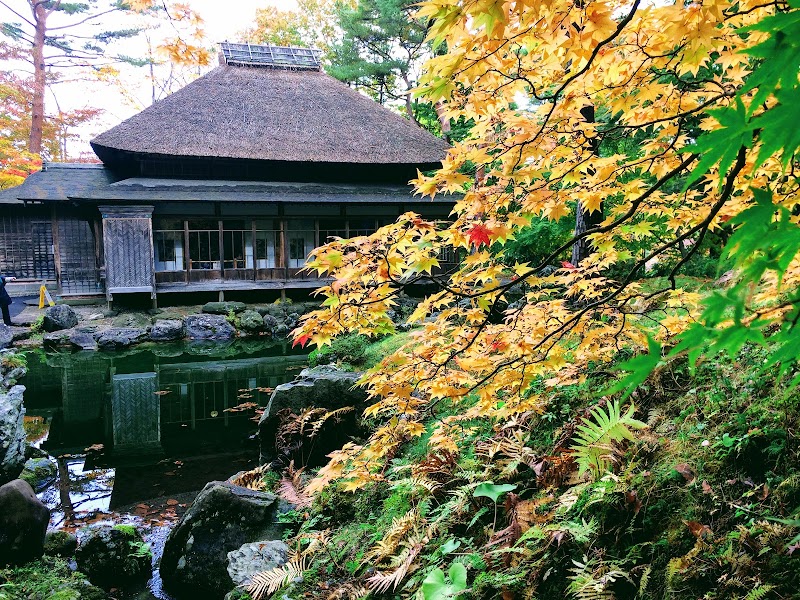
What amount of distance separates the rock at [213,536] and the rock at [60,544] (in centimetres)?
101

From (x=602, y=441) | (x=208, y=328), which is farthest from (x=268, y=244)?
(x=602, y=441)

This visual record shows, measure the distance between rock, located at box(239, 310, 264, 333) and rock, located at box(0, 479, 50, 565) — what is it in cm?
968

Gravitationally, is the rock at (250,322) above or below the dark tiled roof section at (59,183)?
below

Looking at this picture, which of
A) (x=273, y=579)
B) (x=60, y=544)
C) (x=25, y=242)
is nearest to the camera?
(x=273, y=579)

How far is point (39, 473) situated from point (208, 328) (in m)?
7.72

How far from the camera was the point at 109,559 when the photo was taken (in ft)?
15.0

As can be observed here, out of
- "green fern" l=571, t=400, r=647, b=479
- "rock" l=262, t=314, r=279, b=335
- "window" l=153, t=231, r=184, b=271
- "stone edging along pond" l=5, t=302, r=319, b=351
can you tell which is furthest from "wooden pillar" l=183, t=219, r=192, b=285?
"green fern" l=571, t=400, r=647, b=479

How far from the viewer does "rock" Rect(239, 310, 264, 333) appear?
14297mm

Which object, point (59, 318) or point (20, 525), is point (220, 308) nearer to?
point (59, 318)

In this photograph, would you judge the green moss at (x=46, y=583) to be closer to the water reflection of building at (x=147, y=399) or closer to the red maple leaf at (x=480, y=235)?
the water reflection of building at (x=147, y=399)

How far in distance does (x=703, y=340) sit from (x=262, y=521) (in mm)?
4493

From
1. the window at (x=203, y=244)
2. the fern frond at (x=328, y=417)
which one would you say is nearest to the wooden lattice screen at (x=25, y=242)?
the window at (x=203, y=244)

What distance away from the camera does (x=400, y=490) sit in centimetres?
391

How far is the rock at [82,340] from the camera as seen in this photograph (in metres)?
12.4
